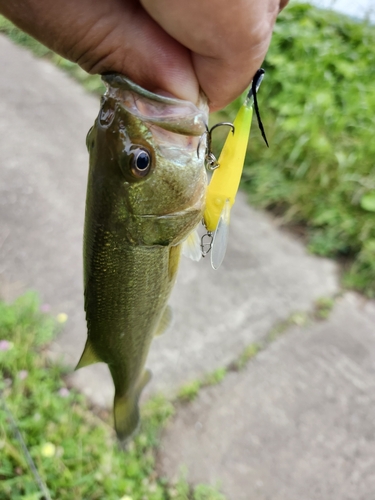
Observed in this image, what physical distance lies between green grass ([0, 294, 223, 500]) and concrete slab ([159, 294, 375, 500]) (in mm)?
117

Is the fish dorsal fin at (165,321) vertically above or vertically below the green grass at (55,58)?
above

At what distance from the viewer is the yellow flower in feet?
5.75

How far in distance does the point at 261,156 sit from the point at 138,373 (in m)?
2.98

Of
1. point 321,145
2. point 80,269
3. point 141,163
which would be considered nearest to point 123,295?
point 141,163

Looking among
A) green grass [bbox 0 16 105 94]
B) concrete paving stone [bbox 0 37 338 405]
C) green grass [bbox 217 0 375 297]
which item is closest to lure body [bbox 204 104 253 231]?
concrete paving stone [bbox 0 37 338 405]

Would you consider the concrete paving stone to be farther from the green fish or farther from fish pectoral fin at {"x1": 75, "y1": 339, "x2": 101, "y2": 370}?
the green fish

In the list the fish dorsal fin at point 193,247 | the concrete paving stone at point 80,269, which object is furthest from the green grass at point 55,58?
the fish dorsal fin at point 193,247

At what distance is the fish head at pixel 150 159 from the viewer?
89 centimetres

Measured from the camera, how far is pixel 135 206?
39.2 inches

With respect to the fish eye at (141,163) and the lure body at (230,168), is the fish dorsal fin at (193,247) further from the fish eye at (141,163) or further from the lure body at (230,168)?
the fish eye at (141,163)

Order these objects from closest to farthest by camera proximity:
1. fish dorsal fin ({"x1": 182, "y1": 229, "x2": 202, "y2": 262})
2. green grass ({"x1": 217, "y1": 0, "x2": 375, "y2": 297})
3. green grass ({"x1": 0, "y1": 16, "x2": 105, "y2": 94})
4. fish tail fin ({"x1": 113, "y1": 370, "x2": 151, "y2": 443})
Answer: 1. fish dorsal fin ({"x1": 182, "y1": 229, "x2": 202, "y2": 262})
2. fish tail fin ({"x1": 113, "y1": 370, "x2": 151, "y2": 443})
3. green grass ({"x1": 217, "y1": 0, "x2": 375, "y2": 297})
4. green grass ({"x1": 0, "y1": 16, "x2": 105, "y2": 94})

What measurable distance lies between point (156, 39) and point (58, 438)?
5.52 ft

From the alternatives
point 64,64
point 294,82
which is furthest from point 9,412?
point 64,64

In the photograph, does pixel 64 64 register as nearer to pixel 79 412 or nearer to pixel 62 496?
pixel 79 412
